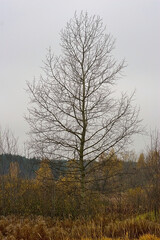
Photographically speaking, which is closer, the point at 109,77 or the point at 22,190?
the point at 109,77

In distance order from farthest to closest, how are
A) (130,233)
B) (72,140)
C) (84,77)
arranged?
1. (84,77)
2. (72,140)
3. (130,233)

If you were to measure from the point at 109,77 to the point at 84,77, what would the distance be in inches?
33.4

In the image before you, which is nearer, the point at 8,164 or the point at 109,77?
the point at 109,77

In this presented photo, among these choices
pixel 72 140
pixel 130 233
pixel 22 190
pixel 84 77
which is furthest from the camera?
pixel 22 190

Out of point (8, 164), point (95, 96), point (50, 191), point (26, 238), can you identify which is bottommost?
point (26, 238)

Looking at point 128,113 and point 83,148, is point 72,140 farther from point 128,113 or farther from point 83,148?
point 128,113

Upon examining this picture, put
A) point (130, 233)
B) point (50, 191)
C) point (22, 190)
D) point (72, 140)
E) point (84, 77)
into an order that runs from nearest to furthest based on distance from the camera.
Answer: point (130, 233), point (72, 140), point (84, 77), point (50, 191), point (22, 190)

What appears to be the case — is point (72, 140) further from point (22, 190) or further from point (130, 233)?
point (22, 190)

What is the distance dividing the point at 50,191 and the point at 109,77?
6.00m

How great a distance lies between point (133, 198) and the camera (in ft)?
43.9

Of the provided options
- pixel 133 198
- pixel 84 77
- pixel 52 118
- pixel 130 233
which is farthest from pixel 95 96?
pixel 133 198

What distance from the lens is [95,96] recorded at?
9938 millimetres

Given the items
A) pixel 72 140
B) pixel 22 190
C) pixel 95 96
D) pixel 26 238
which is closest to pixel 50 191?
pixel 22 190

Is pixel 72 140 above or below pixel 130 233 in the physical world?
above
